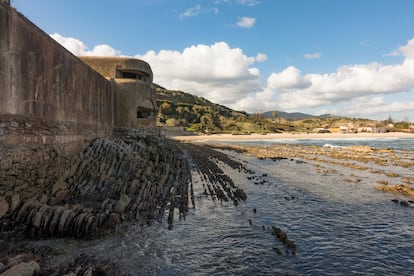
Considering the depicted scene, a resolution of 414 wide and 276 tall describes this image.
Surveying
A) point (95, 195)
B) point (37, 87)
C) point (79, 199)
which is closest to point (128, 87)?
point (37, 87)

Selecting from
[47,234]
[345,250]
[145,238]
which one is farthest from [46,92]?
[345,250]

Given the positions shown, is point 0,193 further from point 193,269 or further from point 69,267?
point 193,269

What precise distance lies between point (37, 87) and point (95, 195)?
495 centimetres

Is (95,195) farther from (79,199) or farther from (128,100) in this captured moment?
(128,100)

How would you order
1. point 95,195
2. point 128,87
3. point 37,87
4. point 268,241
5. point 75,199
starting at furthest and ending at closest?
point 128,87 → point 95,195 → point 75,199 → point 37,87 → point 268,241

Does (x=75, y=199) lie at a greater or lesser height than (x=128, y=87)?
lesser

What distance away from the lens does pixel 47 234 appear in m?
8.17

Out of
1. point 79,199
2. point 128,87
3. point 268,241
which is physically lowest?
point 268,241

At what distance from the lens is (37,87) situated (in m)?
10.6

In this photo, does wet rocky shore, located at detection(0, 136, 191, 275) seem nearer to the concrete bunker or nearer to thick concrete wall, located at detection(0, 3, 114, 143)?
thick concrete wall, located at detection(0, 3, 114, 143)

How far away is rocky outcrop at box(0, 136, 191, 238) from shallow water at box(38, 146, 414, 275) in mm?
648

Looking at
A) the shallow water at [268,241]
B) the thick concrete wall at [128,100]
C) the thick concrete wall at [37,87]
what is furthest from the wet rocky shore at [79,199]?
the thick concrete wall at [128,100]

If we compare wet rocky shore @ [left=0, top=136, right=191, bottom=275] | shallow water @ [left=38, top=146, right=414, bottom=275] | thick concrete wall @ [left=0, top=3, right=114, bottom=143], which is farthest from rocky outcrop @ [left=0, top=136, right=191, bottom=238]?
thick concrete wall @ [left=0, top=3, right=114, bottom=143]

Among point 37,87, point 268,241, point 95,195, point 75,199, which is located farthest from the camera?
point 95,195
